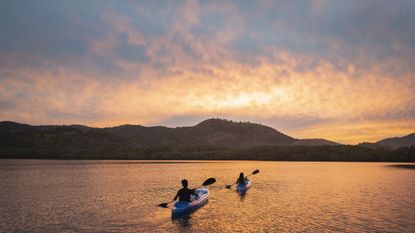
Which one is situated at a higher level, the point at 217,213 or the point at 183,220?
the point at 217,213

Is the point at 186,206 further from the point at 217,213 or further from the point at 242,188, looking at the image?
the point at 242,188

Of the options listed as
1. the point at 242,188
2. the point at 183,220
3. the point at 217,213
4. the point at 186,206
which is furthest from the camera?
the point at 242,188

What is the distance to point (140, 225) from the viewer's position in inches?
1004

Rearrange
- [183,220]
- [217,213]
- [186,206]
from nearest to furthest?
[183,220] < [186,206] < [217,213]

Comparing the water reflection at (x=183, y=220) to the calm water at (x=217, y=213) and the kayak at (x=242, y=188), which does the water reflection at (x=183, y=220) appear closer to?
the calm water at (x=217, y=213)

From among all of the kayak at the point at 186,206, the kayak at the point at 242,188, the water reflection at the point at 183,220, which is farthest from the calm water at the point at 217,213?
the kayak at the point at 242,188

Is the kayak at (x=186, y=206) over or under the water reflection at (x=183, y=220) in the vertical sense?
over

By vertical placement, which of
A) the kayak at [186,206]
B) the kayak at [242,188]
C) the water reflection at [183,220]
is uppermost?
the kayak at [242,188]

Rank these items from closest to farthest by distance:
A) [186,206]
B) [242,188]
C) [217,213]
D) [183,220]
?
1. [183,220]
2. [186,206]
3. [217,213]
4. [242,188]

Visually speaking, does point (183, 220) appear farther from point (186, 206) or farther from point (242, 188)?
point (242, 188)

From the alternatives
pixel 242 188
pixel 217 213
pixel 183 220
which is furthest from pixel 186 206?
pixel 242 188

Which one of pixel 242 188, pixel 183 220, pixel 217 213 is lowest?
pixel 183 220

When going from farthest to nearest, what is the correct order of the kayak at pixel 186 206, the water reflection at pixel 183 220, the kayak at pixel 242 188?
1. the kayak at pixel 242 188
2. the kayak at pixel 186 206
3. the water reflection at pixel 183 220

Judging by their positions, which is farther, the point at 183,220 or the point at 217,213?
the point at 217,213
